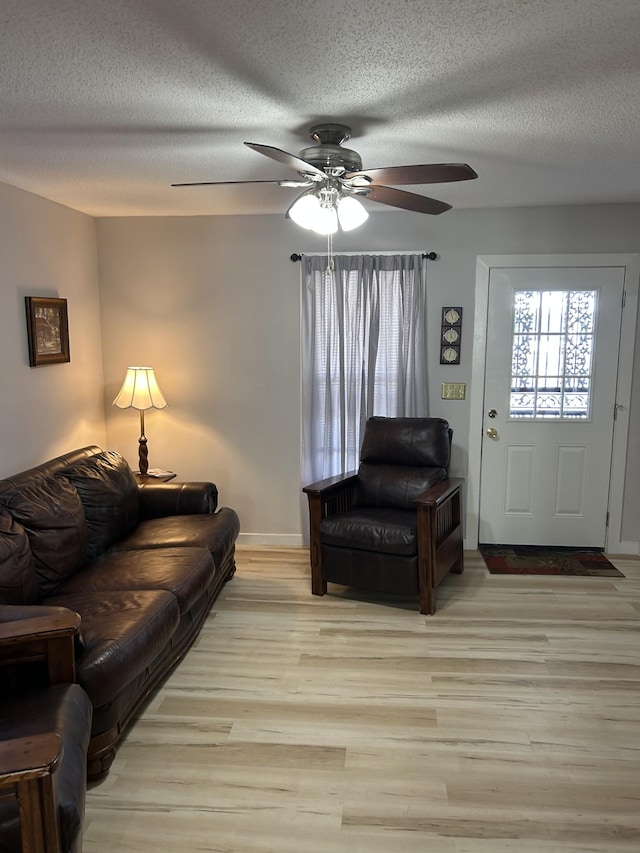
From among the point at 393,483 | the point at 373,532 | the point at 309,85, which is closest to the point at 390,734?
the point at 373,532

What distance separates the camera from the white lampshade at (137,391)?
14.3 feet

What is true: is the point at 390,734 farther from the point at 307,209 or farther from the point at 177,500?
the point at 307,209

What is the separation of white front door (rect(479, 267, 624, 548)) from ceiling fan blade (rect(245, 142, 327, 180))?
2269 mm

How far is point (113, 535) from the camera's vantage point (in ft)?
11.6

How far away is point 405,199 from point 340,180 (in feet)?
1.17

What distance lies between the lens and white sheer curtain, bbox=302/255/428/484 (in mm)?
4414

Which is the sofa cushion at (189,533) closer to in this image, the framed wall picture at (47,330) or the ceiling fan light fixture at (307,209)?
the framed wall picture at (47,330)

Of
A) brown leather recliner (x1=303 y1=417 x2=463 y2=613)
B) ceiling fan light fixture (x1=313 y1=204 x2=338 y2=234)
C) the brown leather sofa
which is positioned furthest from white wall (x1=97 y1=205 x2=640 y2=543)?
ceiling fan light fixture (x1=313 y1=204 x2=338 y2=234)

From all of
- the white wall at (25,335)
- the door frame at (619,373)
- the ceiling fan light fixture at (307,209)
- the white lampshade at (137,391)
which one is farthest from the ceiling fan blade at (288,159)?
the white lampshade at (137,391)

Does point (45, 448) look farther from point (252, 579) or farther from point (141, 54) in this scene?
point (141, 54)

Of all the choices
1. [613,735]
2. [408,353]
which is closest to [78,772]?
[613,735]

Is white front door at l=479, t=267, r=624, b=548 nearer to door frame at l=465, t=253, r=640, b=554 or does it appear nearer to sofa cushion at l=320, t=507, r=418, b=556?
door frame at l=465, t=253, r=640, b=554

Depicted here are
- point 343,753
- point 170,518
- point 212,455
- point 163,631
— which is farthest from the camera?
point 212,455

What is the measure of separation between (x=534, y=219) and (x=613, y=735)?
3215 millimetres
